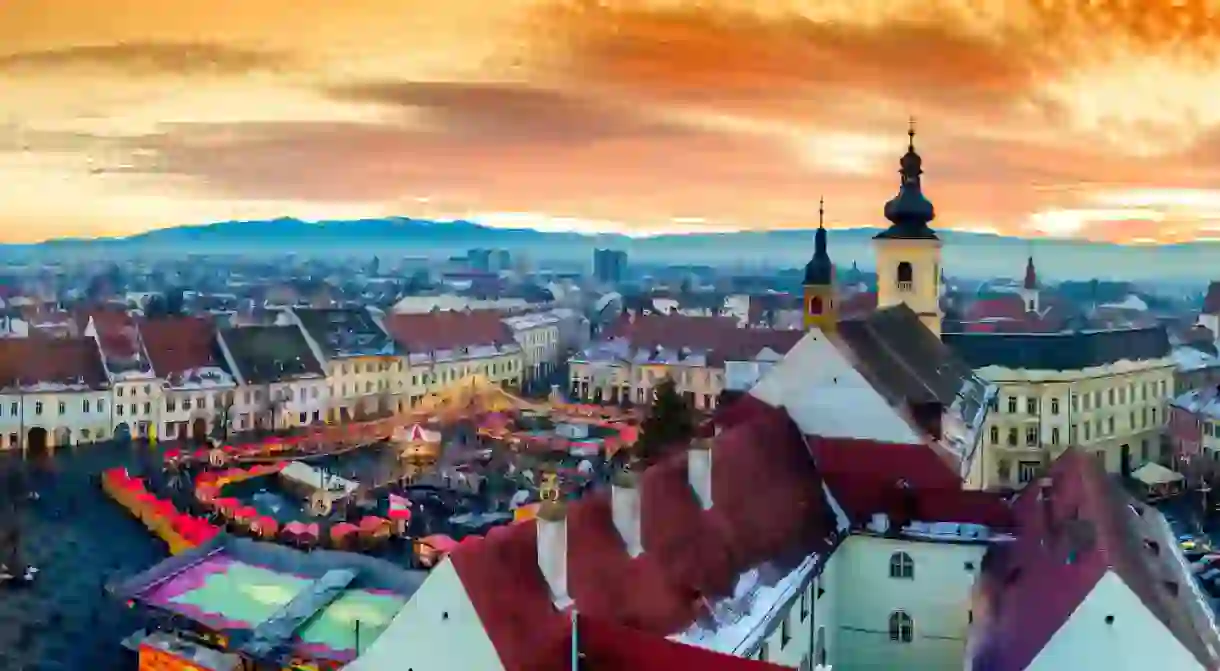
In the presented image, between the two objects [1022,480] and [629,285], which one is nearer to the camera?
[1022,480]

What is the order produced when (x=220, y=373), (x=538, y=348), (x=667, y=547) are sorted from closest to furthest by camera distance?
(x=667, y=547), (x=220, y=373), (x=538, y=348)

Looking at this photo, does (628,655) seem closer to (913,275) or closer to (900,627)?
(900,627)

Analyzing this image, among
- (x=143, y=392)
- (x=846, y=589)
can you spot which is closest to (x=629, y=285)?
(x=143, y=392)

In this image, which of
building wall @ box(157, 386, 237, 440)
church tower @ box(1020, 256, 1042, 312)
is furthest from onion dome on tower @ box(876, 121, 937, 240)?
church tower @ box(1020, 256, 1042, 312)

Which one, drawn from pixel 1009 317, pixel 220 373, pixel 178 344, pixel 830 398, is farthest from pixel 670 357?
pixel 830 398

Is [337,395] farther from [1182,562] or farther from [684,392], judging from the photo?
[1182,562]

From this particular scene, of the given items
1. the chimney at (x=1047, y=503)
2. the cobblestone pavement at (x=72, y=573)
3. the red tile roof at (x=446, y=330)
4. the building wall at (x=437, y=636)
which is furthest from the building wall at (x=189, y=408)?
the building wall at (x=437, y=636)
